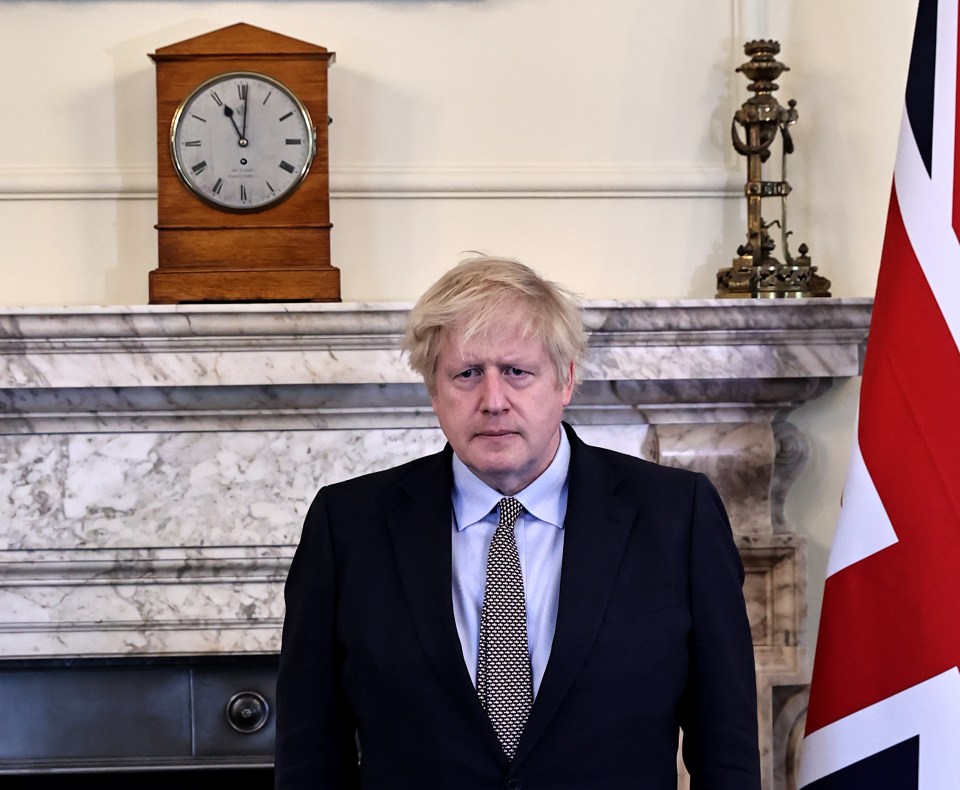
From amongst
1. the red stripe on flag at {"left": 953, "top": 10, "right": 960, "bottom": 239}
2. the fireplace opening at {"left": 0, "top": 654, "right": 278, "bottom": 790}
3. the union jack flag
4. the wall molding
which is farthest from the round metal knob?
the red stripe on flag at {"left": 953, "top": 10, "right": 960, "bottom": 239}

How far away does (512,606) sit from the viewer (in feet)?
5.15

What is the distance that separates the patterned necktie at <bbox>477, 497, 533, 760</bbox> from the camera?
60.9 inches

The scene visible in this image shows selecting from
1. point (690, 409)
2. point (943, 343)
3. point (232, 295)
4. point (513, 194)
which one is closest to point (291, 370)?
point (232, 295)

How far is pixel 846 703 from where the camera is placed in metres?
1.87

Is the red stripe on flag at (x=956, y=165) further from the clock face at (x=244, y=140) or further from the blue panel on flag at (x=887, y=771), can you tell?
the clock face at (x=244, y=140)

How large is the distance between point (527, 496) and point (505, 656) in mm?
214

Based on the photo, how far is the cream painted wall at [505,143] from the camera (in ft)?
8.43

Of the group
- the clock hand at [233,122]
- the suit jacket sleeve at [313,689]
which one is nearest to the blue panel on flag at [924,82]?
the suit jacket sleeve at [313,689]

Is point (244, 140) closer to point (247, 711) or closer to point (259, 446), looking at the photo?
point (259, 446)

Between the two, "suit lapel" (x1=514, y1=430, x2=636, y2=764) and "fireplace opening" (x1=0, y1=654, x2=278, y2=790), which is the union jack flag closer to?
"suit lapel" (x1=514, y1=430, x2=636, y2=764)

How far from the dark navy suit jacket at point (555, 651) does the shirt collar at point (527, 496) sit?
0.8 inches

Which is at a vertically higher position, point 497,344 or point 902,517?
point 497,344

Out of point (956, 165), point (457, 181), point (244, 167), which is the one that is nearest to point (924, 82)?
point (956, 165)

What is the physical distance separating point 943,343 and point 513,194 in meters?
1.07
